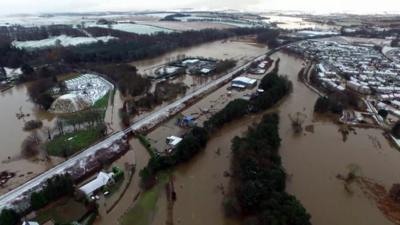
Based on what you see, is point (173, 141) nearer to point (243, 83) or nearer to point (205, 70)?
point (243, 83)

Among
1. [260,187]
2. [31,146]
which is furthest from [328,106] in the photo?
[31,146]

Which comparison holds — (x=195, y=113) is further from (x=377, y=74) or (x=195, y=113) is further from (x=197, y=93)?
(x=377, y=74)

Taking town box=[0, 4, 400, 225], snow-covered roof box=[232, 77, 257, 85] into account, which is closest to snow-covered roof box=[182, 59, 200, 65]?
town box=[0, 4, 400, 225]

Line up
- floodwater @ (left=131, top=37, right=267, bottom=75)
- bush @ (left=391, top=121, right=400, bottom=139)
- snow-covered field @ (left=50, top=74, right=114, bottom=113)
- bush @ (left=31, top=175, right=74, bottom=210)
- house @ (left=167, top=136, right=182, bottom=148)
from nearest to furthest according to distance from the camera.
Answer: bush @ (left=31, top=175, right=74, bottom=210) → house @ (left=167, top=136, right=182, bottom=148) → bush @ (left=391, top=121, right=400, bottom=139) → snow-covered field @ (left=50, top=74, right=114, bottom=113) → floodwater @ (left=131, top=37, right=267, bottom=75)

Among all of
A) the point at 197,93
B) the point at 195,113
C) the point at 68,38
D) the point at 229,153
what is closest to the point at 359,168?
the point at 229,153

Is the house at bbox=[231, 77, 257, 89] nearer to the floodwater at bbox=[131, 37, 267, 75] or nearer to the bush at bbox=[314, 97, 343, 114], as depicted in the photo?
the bush at bbox=[314, 97, 343, 114]

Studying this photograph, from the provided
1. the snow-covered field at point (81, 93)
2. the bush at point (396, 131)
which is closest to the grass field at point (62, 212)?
the snow-covered field at point (81, 93)
